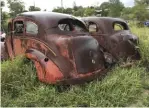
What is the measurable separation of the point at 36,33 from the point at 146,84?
266cm

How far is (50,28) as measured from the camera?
19.9 ft

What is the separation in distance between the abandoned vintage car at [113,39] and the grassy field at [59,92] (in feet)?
4.54

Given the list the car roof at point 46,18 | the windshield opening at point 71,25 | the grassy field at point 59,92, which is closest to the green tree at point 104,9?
the windshield opening at point 71,25

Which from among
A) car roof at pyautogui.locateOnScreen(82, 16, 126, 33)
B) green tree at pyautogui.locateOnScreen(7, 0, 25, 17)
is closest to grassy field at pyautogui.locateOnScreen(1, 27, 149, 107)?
car roof at pyautogui.locateOnScreen(82, 16, 126, 33)

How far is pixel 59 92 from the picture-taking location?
5.64m

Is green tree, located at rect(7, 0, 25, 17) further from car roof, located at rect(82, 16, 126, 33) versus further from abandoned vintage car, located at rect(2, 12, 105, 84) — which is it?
abandoned vintage car, located at rect(2, 12, 105, 84)

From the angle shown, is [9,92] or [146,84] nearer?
[9,92]

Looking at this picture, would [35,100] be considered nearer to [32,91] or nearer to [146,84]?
[32,91]

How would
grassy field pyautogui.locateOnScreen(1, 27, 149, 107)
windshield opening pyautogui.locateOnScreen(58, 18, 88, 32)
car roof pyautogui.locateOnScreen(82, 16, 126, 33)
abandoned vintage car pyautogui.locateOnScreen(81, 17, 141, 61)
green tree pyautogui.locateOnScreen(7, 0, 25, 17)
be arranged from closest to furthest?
grassy field pyautogui.locateOnScreen(1, 27, 149, 107)
windshield opening pyautogui.locateOnScreen(58, 18, 88, 32)
abandoned vintage car pyautogui.locateOnScreen(81, 17, 141, 61)
car roof pyautogui.locateOnScreen(82, 16, 126, 33)
green tree pyautogui.locateOnScreen(7, 0, 25, 17)

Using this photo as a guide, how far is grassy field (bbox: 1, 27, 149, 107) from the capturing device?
530cm

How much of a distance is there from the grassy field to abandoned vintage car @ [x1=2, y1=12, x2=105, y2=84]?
190 millimetres

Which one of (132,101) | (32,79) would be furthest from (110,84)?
(32,79)

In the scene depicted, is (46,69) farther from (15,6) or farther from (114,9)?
(114,9)

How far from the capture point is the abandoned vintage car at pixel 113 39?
7.41 m
